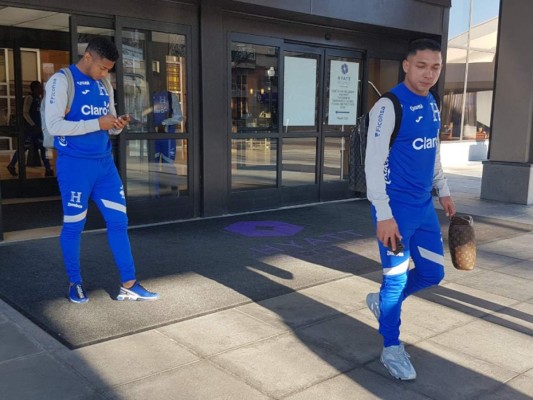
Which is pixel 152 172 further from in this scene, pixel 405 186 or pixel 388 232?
pixel 388 232

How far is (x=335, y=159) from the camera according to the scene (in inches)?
377

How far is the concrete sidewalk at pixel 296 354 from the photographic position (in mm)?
3123

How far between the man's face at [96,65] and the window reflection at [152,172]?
2892 millimetres

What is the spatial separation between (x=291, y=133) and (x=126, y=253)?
4824 mm

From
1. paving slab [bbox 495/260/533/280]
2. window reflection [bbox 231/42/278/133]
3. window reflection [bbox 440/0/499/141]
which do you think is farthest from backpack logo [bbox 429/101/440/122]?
window reflection [bbox 440/0/499/141]

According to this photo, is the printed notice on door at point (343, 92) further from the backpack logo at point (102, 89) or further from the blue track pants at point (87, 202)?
the blue track pants at point (87, 202)

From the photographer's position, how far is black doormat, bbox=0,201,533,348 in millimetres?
4160

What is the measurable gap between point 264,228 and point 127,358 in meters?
3.95

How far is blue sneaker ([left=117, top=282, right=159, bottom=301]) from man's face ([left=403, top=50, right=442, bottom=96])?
265cm

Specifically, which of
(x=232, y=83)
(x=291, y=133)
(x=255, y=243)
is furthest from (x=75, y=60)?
(x=291, y=133)

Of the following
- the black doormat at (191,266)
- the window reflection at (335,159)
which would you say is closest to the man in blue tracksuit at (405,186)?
the black doormat at (191,266)

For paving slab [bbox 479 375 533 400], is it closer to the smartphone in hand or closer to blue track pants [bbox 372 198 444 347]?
blue track pants [bbox 372 198 444 347]

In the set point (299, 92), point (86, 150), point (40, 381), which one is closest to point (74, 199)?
point (86, 150)

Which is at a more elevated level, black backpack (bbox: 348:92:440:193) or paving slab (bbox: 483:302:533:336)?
black backpack (bbox: 348:92:440:193)
